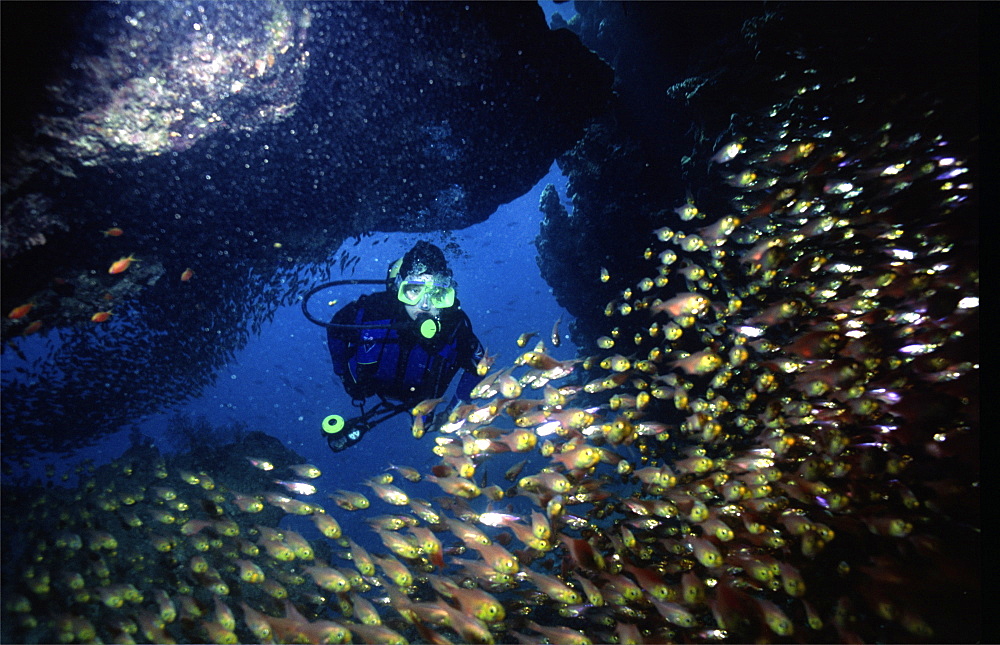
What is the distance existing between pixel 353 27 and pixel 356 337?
4.58 metres

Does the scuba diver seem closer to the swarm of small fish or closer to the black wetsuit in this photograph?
the black wetsuit

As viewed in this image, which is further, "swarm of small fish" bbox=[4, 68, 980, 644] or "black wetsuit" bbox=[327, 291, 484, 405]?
"black wetsuit" bbox=[327, 291, 484, 405]

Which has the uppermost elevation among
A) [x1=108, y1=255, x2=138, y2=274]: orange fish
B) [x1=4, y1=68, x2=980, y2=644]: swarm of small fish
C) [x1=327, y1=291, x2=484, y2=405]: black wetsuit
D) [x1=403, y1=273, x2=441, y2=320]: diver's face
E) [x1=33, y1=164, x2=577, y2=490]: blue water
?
[x1=33, y1=164, x2=577, y2=490]: blue water

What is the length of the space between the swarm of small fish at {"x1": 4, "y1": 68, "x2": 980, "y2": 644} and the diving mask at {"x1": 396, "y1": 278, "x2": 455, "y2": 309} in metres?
1.50

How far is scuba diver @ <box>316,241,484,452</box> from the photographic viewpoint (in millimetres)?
6320

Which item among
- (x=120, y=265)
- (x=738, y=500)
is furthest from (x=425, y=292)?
(x=738, y=500)

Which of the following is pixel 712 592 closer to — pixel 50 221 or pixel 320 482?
pixel 50 221

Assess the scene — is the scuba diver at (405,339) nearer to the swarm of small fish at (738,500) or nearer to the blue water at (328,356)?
the swarm of small fish at (738,500)

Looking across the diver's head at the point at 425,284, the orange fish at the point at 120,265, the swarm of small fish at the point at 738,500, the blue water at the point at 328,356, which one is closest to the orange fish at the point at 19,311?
the orange fish at the point at 120,265

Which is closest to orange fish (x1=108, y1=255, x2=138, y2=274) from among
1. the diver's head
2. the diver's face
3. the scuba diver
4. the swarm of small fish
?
the scuba diver

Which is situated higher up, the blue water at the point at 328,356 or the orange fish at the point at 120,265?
the blue water at the point at 328,356

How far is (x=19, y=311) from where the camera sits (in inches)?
233

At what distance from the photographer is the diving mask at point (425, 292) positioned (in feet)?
20.7

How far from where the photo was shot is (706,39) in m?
7.69
